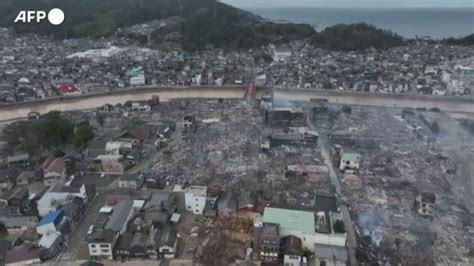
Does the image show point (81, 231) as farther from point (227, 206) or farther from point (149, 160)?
point (149, 160)

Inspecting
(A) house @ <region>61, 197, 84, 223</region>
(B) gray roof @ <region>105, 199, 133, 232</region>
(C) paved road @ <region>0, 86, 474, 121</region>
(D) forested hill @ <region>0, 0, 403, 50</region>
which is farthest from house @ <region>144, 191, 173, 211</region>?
(D) forested hill @ <region>0, 0, 403, 50</region>

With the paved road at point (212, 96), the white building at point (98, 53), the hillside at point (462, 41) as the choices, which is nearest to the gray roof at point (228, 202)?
the paved road at point (212, 96)

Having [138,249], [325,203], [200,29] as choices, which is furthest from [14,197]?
[200,29]

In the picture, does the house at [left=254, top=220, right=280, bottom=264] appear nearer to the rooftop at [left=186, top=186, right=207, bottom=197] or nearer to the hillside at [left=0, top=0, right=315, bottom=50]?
the rooftop at [left=186, top=186, right=207, bottom=197]

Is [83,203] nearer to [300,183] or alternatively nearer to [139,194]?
[139,194]

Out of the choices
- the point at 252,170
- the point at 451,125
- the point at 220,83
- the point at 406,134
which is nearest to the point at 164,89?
the point at 220,83

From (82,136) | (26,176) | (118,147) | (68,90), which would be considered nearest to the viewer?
(26,176)
